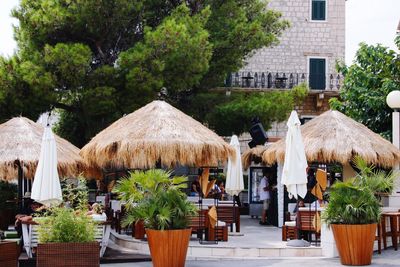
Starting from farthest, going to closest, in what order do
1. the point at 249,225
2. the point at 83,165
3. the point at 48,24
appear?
the point at 48,24 < the point at 249,225 < the point at 83,165

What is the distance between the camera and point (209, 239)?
1433 cm

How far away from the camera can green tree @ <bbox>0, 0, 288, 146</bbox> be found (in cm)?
2180

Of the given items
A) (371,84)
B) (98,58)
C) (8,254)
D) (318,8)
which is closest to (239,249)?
(8,254)

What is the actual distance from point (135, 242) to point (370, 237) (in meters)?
4.51

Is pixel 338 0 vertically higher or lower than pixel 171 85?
higher

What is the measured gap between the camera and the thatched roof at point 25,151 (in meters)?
15.3

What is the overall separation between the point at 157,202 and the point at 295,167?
3.58 metres

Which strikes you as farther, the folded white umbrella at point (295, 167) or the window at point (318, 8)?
the window at point (318, 8)

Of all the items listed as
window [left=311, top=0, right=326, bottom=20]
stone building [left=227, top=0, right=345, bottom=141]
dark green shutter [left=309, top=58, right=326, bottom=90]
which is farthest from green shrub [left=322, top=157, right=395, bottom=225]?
window [left=311, top=0, right=326, bottom=20]

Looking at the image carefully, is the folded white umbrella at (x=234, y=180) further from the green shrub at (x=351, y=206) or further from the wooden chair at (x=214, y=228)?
the green shrub at (x=351, y=206)

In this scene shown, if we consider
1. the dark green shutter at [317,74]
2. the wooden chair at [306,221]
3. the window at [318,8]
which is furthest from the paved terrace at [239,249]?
the window at [318,8]

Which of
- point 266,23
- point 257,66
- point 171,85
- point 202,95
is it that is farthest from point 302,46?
point 171,85

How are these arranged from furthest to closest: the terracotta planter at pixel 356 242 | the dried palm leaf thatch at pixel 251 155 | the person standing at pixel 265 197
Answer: the dried palm leaf thatch at pixel 251 155 < the person standing at pixel 265 197 < the terracotta planter at pixel 356 242

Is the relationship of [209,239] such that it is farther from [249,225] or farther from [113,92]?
[113,92]
